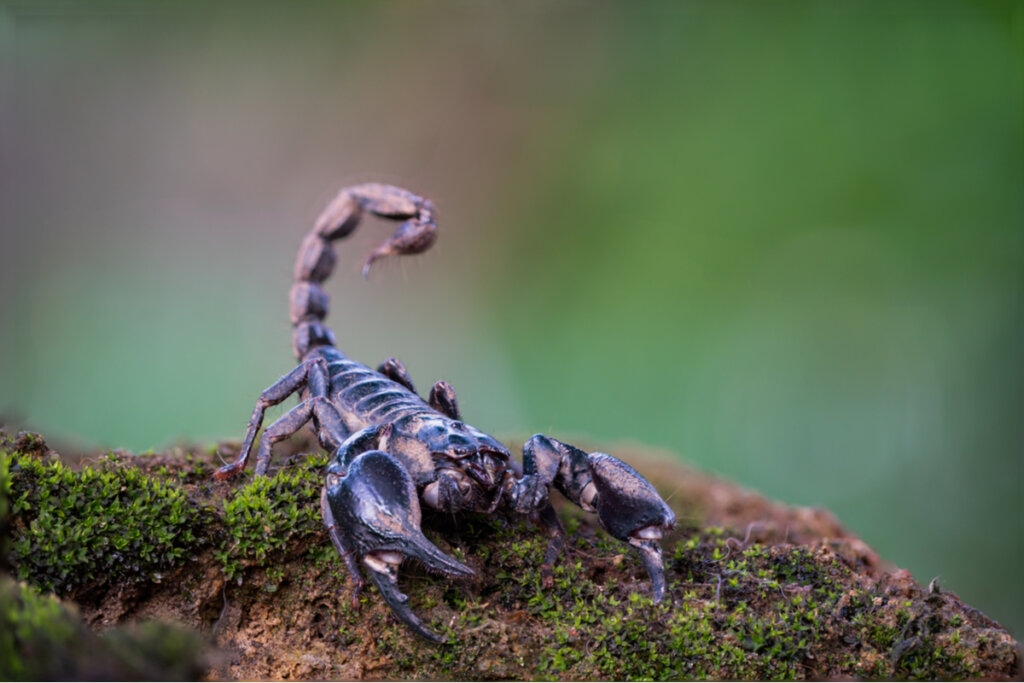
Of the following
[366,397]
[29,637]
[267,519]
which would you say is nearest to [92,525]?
[267,519]

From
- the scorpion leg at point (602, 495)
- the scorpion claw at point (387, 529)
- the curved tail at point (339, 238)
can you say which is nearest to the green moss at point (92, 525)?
A: the scorpion claw at point (387, 529)

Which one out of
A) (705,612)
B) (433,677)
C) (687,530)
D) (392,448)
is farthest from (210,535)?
(687,530)

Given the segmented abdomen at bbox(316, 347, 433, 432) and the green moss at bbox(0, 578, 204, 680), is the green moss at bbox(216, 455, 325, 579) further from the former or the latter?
the green moss at bbox(0, 578, 204, 680)

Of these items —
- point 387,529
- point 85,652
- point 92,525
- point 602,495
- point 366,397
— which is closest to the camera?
point 85,652

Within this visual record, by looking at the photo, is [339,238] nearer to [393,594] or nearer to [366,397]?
[366,397]

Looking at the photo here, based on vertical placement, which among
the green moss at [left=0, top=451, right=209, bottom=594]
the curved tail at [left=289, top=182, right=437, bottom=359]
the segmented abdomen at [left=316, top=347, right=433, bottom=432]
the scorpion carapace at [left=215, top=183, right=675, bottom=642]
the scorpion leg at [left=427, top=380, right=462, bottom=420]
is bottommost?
the green moss at [left=0, top=451, right=209, bottom=594]

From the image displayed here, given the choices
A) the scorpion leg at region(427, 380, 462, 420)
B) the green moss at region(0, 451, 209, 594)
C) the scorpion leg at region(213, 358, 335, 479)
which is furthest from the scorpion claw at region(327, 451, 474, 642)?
the scorpion leg at region(427, 380, 462, 420)

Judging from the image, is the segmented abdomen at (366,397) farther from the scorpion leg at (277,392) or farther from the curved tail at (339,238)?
the curved tail at (339,238)

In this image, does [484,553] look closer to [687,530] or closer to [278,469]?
[278,469]
